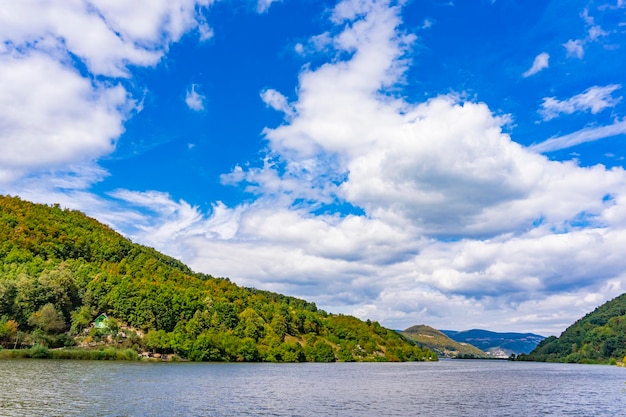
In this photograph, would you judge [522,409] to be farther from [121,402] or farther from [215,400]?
[121,402]

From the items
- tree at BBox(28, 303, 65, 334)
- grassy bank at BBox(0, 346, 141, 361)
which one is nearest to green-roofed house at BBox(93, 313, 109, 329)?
tree at BBox(28, 303, 65, 334)

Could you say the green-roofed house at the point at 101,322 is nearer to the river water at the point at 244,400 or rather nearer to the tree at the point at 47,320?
the tree at the point at 47,320

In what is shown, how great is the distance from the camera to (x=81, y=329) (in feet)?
632

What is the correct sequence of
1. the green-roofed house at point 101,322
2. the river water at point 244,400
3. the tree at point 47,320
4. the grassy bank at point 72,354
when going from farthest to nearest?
the green-roofed house at point 101,322 → the tree at point 47,320 → the grassy bank at point 72,354 → the river water at point 244,400

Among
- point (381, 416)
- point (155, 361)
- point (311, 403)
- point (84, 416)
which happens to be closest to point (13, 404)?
point (84, 416)

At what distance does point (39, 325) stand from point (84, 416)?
143 m

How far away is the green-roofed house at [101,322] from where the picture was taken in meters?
190

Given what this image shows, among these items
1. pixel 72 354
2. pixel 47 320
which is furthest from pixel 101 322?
pixel 72 354

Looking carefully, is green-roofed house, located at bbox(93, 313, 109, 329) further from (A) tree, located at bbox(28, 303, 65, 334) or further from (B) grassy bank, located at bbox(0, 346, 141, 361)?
(B) grassy bank, located at bbox(0, 346, 141, 361)

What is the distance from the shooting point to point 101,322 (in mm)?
192500

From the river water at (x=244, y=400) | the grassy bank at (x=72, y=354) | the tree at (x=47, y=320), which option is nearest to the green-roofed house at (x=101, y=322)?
the tree at (x=47, y=320)

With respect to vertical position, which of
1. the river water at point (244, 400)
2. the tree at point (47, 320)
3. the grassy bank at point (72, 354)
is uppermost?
the tree at point (47, 320)

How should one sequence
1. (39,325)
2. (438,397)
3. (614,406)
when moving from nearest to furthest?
(614,406), (438,397), (39,325)

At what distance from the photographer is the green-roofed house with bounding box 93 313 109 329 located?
18988 centimetres
